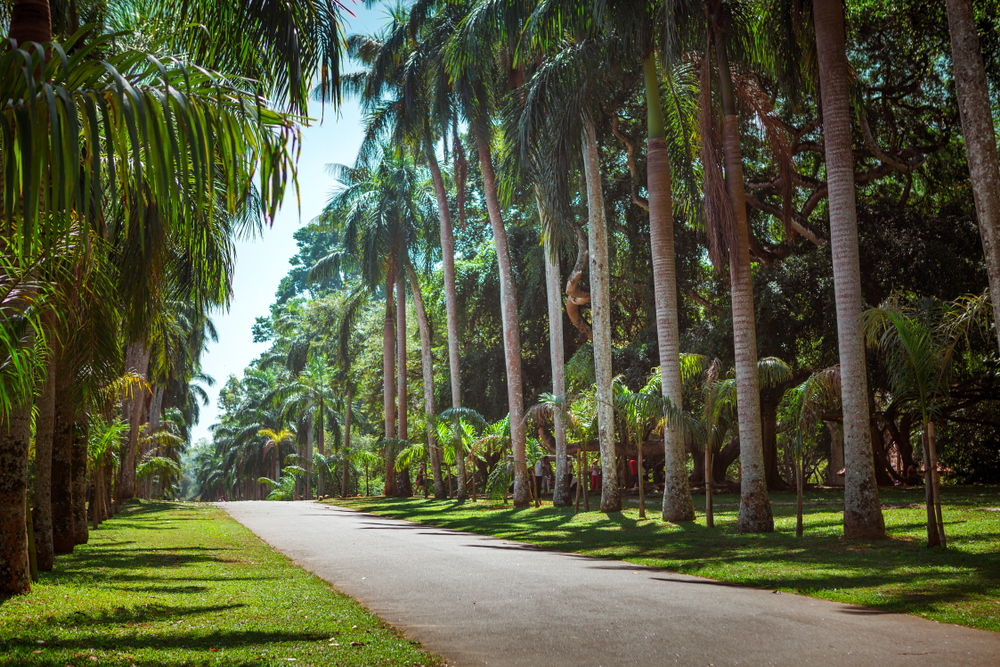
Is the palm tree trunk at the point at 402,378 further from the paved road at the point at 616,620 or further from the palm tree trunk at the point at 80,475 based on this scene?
the paved road at the point at 616,620

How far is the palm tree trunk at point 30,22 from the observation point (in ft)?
23.2

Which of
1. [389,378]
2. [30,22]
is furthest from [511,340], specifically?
[30,22]

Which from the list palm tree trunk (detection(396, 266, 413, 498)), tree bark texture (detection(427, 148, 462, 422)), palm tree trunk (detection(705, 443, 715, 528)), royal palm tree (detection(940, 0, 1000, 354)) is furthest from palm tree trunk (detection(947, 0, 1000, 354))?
palm tree trunk (detection(396, 266, 413, 498))

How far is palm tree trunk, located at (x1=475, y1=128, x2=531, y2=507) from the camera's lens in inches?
979

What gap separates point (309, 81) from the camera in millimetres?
8297

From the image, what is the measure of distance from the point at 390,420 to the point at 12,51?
32005mm

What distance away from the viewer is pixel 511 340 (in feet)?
85.4

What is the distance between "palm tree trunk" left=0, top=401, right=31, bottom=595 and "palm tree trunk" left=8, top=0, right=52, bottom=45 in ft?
11.3

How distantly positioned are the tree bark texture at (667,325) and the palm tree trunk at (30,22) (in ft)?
40.9

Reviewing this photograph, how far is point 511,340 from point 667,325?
9.46 m

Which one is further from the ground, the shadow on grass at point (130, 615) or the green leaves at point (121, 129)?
the green leaves at point (121, 129)

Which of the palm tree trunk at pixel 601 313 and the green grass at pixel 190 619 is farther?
the palm tree trunk at pixel 601 313

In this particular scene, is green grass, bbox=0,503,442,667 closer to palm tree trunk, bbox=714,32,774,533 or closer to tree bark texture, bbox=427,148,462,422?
palm tree trunk, bbox=714,32,774,533

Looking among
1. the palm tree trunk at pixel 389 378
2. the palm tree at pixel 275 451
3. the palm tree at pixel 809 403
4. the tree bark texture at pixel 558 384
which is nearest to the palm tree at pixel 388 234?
the palm tree trunk at pixel 389 378
